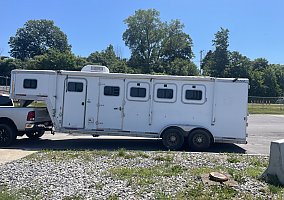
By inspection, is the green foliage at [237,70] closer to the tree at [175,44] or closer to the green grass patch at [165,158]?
Result: the tree at [175,44]

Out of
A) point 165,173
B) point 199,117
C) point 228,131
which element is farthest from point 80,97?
point 165,173

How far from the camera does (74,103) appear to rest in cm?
1303

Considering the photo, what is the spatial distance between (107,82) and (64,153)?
3.54 metres

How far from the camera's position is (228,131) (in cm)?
1252

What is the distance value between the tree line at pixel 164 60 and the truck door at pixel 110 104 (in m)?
63.8

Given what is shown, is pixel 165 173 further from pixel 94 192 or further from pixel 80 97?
pixel 80 97

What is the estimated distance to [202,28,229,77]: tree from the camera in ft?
276

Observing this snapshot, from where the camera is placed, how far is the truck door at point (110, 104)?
1291cm

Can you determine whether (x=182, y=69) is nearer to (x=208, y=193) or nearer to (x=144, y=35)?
(x=144, y=35)

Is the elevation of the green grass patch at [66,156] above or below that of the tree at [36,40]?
below

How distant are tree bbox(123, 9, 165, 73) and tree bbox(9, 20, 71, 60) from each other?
40.5 meters

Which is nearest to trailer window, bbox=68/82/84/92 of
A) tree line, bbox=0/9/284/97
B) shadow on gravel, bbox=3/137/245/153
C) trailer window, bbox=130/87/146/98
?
trailer window, bbox=130/87/146/98

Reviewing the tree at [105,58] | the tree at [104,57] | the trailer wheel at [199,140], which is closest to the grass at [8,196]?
the trailer wheel at [199,140]

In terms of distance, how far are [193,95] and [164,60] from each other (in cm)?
8133
